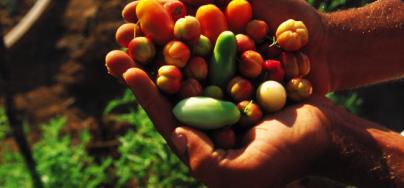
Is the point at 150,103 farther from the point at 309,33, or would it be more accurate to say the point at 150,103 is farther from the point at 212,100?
the point at 309,33

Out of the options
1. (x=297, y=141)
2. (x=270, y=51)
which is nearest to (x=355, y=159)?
(x=297, y=141)

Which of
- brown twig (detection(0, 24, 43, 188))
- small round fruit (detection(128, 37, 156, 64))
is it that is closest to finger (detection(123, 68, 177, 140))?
small round fruit (detection(128, 37, 156, 64))

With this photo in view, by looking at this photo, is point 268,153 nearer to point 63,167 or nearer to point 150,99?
point 150,99

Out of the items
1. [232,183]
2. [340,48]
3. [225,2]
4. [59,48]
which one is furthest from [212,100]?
[59,48]

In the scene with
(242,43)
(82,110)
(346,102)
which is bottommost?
(82,110)

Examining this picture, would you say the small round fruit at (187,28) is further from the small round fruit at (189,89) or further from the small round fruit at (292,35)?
the small round fruit at (292,35)

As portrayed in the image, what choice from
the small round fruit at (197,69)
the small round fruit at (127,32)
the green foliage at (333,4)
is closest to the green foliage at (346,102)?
the green foliage at (333,4)

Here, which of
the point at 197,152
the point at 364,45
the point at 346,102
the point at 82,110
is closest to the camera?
the point at 197,152
